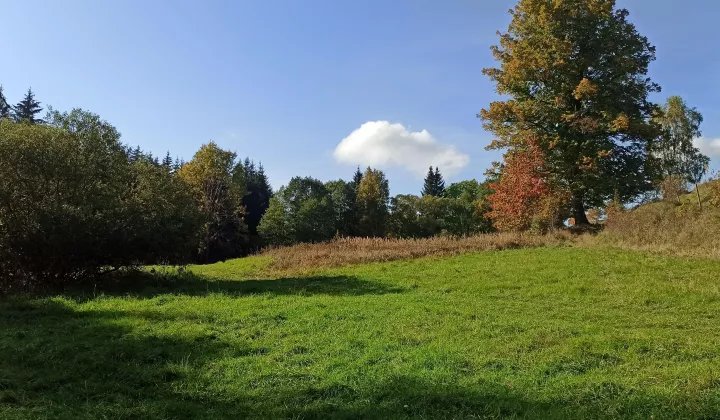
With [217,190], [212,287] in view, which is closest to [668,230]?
[212,287]

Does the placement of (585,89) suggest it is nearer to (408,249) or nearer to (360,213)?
(408,249)

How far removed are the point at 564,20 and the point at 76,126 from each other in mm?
27076

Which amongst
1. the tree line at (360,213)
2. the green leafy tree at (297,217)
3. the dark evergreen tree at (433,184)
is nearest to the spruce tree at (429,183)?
the dark evergreen tree at (433,184)

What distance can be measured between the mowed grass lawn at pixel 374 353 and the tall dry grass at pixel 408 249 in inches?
326

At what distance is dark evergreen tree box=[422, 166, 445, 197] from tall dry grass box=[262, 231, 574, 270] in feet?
260

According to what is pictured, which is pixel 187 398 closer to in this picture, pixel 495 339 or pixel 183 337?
pixel 183 337

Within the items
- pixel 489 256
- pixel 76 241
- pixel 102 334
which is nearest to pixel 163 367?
pixel 102 334

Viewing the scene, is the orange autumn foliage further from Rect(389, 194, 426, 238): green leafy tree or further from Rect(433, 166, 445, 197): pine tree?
Rect(433, 166, 445, 197): pine tree

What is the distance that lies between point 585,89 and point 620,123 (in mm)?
2703

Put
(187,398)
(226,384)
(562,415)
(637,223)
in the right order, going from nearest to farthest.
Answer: (562,415) < (187,398) < (226,384) < (637,223)

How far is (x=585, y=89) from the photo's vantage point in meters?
25.4

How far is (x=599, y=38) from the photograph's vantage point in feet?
88.5

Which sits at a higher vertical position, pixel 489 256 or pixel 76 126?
pixel 76 126

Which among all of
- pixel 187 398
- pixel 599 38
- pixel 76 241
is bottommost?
pixel 187 398
